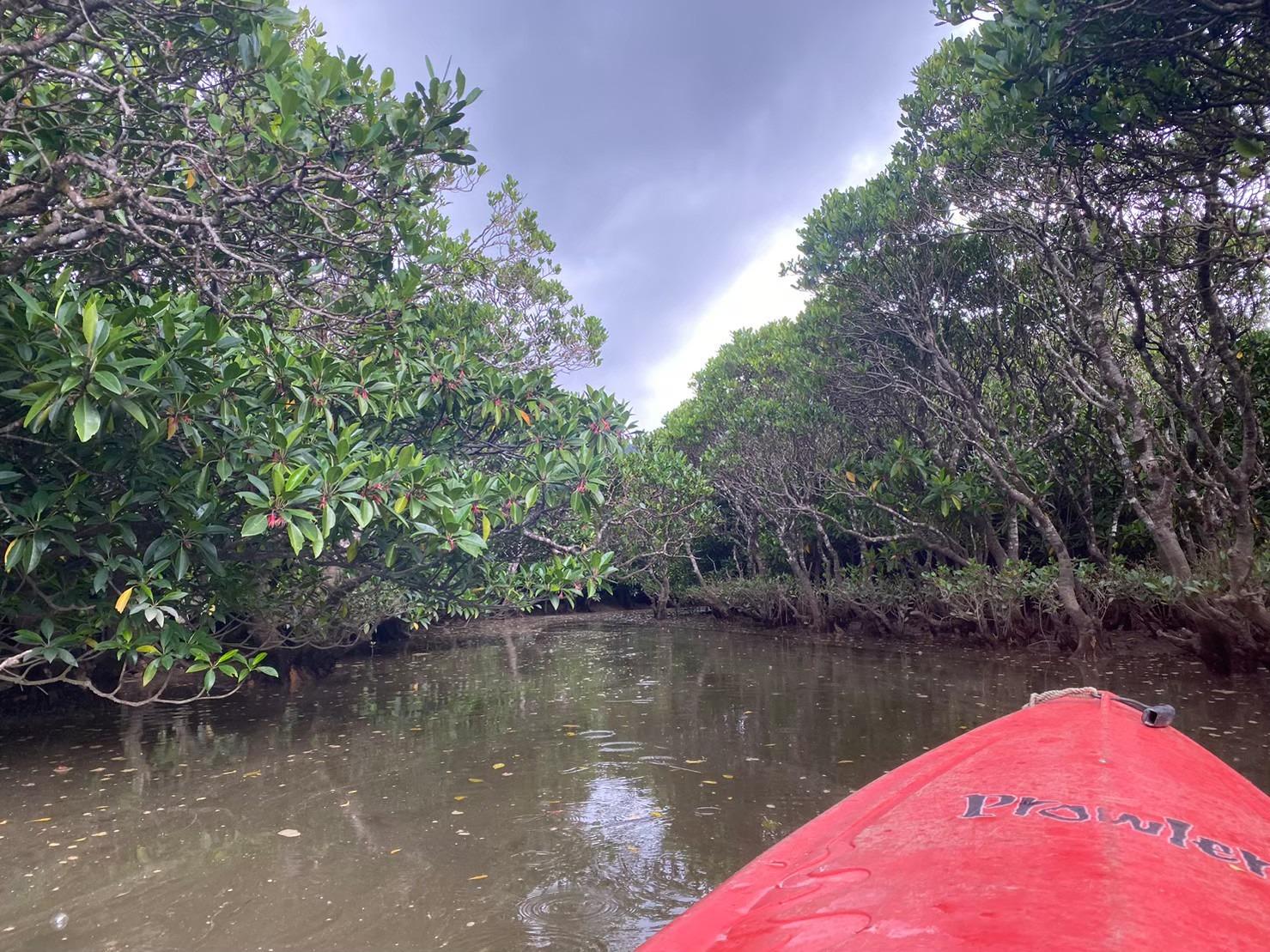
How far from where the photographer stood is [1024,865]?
1.58 m

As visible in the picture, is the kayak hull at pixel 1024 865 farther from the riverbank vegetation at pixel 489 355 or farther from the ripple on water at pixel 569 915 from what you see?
the riverbank vegetation at pixel 489 355

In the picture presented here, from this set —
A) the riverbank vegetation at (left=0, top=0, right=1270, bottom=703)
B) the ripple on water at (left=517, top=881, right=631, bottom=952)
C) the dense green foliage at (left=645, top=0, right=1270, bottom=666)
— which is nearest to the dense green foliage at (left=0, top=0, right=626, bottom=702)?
the riverbank vegetation at (left=0, top=0, right=1270, bottom=703)

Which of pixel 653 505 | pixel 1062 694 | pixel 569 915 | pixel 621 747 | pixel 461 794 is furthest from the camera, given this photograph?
pixel 653 505

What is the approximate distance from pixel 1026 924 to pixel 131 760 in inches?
304

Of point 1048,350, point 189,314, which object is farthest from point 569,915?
point 1048,350

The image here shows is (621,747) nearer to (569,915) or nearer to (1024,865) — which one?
(569,915)

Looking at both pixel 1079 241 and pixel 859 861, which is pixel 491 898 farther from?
pixel 1079 241

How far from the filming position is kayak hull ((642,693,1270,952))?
51.8 inches

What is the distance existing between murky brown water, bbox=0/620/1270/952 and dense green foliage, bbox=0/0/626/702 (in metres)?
1.10

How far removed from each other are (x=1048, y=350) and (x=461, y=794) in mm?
8766

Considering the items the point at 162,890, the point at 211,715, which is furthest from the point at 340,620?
the point at 162,890

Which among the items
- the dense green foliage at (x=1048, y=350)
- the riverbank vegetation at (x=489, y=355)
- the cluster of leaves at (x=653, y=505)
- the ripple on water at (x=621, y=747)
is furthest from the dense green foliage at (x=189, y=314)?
the cluster of leaves at (x=653, y=505)

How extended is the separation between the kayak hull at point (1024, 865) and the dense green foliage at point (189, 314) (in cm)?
406

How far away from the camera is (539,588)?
936 centimetres
